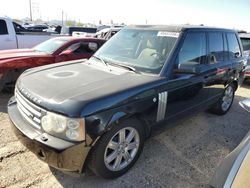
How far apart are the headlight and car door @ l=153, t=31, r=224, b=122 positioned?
1.14 metres

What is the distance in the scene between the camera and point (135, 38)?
147 inches

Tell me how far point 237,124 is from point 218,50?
1587 mm

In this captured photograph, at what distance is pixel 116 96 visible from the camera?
2.50 meters

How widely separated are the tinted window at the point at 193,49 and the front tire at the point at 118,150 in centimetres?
120

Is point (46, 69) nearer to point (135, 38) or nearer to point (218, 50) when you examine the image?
point (135, 38)

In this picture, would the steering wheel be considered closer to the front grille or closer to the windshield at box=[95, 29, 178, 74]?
the windshield at box=[95, 29, 178, 74]

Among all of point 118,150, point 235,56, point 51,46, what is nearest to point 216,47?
point 235,56

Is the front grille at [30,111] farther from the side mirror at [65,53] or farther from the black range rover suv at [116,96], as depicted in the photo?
the side mirror at [65,53]

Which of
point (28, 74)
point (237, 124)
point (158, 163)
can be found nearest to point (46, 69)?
point (28, 74)

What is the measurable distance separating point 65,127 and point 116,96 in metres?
0.61

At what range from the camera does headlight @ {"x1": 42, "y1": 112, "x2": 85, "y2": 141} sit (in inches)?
88.6

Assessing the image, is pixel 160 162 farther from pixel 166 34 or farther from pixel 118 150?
pixel 166 34

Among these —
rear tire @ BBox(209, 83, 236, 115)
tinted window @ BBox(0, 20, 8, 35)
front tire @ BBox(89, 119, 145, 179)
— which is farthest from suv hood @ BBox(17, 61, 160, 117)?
tinted window @ BBox(0, 20, 8, 35)

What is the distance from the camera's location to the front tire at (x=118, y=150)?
2.50 m
